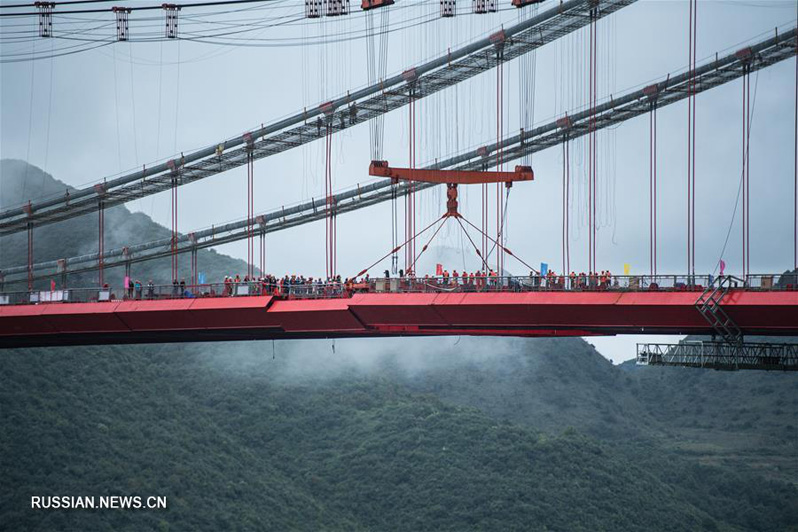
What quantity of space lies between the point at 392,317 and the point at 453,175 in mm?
9067

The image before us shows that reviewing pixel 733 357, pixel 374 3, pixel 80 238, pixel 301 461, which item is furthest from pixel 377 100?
pixel 80 238

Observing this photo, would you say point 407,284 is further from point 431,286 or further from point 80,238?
point 80,238

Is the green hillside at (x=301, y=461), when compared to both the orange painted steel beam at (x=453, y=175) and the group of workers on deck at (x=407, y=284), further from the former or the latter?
the orange painted steel beam at (x=453, y=175)

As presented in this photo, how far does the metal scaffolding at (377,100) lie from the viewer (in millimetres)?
58312

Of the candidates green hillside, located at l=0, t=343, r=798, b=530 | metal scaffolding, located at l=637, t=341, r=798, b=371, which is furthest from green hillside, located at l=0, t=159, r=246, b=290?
metal scaffolding, located at l=637, t=341, r=798, b=371

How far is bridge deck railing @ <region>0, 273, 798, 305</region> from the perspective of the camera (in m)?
44.0

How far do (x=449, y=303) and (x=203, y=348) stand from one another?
2844 inches

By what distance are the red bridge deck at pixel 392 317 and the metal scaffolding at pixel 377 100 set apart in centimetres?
1293

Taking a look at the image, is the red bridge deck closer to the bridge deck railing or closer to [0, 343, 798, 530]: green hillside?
the bridge deck railing

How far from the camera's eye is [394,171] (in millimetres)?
57344

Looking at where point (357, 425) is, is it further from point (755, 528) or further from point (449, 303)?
point (449, 303)

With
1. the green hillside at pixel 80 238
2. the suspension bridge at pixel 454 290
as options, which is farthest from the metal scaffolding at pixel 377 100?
the green hillside at pixel 80 238

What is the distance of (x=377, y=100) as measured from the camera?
6303 cm

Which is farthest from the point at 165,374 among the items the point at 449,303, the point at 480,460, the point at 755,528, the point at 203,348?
the point at 449,303
